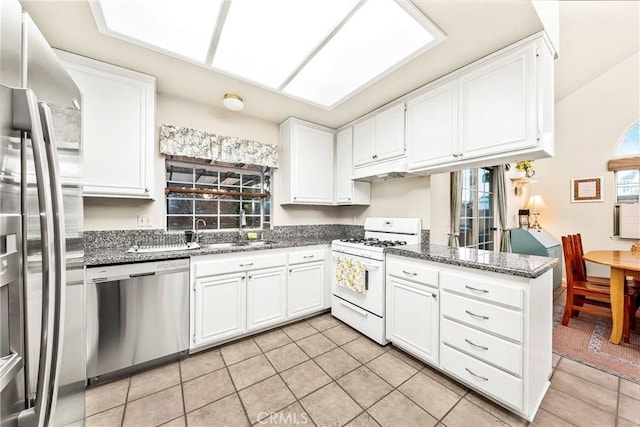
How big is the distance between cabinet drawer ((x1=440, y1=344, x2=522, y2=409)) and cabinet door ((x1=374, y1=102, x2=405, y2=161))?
1.82m

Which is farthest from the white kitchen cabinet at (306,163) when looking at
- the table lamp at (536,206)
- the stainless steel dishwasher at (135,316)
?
the table lamp at (536,206)

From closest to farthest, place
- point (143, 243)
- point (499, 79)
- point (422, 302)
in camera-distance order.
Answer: point (499, 79) → point (422, 302) → point (143, 243)

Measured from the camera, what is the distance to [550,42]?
1.69 meters

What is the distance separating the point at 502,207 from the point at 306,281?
3.59 metres

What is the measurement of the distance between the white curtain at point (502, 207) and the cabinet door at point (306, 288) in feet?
10.8

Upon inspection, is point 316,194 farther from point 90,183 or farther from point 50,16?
point 50,16

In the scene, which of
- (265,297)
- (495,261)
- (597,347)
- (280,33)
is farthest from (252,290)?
(597,347)

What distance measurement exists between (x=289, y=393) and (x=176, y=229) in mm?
1957

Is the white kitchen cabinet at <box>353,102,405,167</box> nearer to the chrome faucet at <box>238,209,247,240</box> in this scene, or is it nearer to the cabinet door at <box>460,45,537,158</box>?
the cabinet door at <box>460,45,537,158</box>

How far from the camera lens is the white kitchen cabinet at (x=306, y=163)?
3.04 meters

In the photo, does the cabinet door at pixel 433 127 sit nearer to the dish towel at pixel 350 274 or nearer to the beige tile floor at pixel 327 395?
the dish towel at pixel 350 274

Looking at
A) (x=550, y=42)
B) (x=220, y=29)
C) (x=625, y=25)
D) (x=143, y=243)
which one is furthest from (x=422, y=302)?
(x=625, y=25)

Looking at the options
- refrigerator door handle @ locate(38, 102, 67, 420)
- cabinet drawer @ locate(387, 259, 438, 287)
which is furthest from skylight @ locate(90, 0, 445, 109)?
cabinet drawer @ locate(387, 259, 438, 287)

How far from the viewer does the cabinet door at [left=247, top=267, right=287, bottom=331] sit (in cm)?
235
